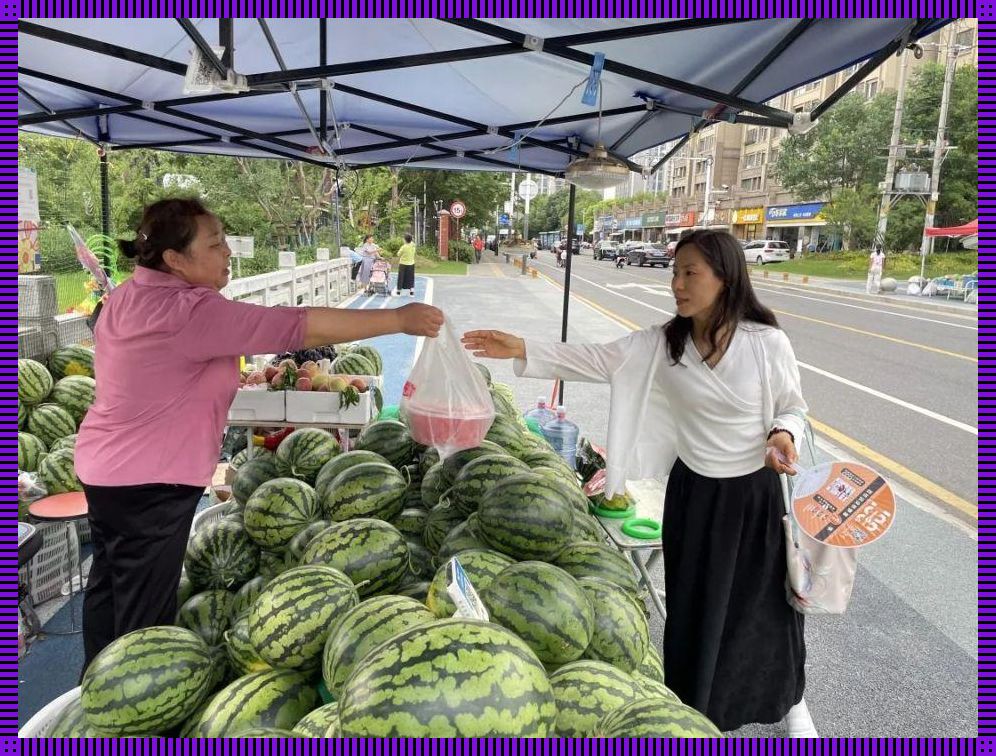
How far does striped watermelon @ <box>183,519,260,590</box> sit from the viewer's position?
2289 millimetres

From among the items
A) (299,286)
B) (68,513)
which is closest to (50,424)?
(68,513)

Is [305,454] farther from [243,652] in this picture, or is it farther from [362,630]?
[362,630]

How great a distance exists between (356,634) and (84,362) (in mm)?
5150

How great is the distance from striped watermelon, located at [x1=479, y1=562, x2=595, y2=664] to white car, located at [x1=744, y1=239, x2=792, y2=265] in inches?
1667

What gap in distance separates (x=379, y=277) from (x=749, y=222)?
46547 millimetres

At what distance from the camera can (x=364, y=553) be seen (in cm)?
193

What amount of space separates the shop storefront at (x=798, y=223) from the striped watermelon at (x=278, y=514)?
5097cm

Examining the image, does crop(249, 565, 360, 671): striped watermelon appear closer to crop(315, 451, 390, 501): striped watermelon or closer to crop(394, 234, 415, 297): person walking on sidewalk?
crop(315, 451, 390, 501): striped watermelon

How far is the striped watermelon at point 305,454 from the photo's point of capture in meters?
2.95

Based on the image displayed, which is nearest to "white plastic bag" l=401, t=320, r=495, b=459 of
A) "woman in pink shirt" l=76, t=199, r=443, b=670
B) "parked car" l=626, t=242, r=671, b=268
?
"woman in pink shirt" l=76, t=199, r=443, b=670

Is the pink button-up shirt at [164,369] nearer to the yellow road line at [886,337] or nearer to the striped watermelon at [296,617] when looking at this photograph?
the striped watermelon at [296,617]

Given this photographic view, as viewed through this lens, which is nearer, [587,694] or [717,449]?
[587,694]

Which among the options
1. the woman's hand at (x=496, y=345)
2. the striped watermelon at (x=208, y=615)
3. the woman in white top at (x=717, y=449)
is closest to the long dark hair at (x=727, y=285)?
the woman in white top at (x=717, y=449)

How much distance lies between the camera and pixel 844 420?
8258 mm
